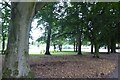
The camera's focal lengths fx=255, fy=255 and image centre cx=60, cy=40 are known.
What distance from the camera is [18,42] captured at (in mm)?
9305

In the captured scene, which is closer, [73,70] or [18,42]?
[18,42]

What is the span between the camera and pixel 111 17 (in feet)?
82.3

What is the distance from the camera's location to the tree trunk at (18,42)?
9.15 m

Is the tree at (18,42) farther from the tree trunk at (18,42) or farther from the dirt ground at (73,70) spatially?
the dirt ground at (73,70)

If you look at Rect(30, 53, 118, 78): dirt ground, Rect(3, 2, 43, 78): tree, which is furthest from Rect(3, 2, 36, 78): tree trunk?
Rect(30, 53, 118, 78): dirt ground

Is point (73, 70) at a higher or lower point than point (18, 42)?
lower

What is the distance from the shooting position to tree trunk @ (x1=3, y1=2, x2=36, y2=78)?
915cm

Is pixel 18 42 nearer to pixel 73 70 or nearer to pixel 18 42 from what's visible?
pixel 18 42

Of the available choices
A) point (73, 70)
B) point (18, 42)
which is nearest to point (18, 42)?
point (18, 42)

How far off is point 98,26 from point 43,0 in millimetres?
15239

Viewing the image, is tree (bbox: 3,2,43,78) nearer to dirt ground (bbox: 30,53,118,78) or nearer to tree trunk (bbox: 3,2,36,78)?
tree trunk (bbox: 3,2,36,78)

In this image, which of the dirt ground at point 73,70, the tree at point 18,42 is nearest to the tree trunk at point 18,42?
the tree at point 18,42

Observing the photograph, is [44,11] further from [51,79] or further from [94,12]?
[51,79]

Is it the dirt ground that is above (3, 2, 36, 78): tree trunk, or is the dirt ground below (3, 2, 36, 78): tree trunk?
below
